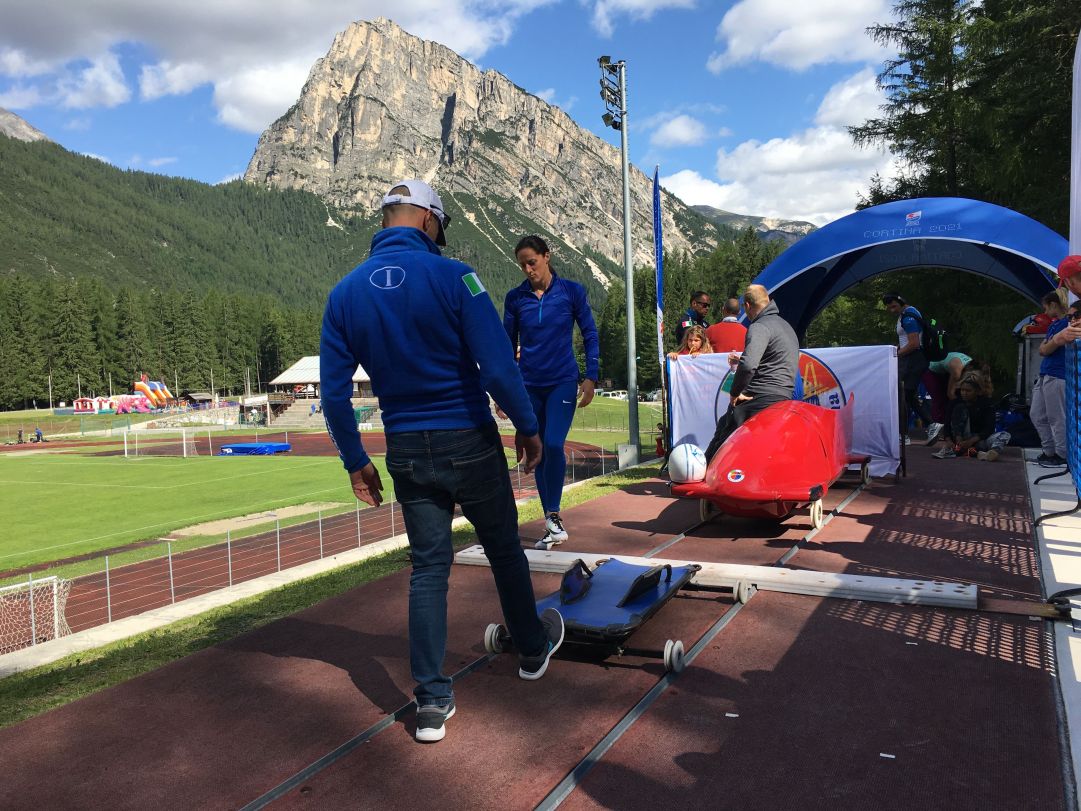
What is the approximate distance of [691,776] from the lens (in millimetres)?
2494

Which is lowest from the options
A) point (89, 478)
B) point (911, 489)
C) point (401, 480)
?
point (89, 478)

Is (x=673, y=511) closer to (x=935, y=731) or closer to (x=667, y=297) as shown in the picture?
(x=935, y=731)

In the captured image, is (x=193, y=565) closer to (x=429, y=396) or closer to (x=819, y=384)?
(x=819, y=384)

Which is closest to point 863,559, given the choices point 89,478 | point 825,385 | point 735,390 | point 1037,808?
point 735,390

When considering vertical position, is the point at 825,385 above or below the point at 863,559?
above

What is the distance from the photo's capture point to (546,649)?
3.40 m

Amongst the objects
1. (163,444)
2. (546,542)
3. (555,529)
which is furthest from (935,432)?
(163,444)

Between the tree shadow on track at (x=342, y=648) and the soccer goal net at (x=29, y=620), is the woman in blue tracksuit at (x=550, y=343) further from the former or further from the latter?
the soccer goal net at (x=29, y=620)

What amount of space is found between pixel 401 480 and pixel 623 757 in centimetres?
132

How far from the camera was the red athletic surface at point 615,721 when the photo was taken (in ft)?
8.05

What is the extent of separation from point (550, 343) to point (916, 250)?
554 inches

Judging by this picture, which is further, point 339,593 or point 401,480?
point 339,593

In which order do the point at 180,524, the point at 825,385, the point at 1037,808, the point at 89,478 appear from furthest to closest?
the point at 89,478, the point at 180,524, the point at 825,385, the point at 1037,808

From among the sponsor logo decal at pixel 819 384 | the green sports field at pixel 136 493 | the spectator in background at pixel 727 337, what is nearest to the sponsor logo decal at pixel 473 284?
the sponsor logo decal at pixel 819 384
